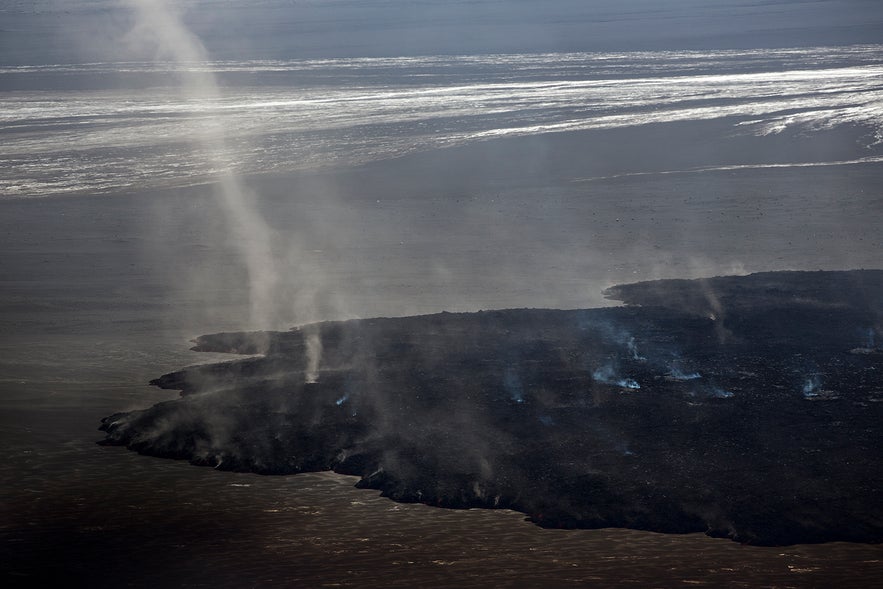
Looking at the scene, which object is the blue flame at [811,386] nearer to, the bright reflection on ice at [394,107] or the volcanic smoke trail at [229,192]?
the volcanic smoke trail at [229,192]

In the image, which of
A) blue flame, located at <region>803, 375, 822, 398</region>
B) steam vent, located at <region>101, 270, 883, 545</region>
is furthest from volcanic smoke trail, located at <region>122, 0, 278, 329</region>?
blue flame, located at <region>803, 375, 822, 398</region>

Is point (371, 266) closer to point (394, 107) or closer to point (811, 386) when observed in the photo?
point (811, 386)

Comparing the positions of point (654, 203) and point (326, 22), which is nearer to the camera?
point (654, 203)

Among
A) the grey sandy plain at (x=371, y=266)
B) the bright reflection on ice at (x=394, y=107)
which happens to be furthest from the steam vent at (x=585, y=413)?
the bright reflection on ice at (x=394, y=107)

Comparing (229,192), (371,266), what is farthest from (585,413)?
(229,192)

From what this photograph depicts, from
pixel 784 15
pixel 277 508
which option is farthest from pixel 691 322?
pixel 784 15

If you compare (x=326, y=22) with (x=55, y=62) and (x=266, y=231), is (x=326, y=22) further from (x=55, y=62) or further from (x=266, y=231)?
(x=266, y=231)

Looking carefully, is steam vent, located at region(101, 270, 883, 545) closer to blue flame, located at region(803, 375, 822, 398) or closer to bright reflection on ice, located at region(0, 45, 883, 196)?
blue flame, located at region(803, 375, 822, 398)
